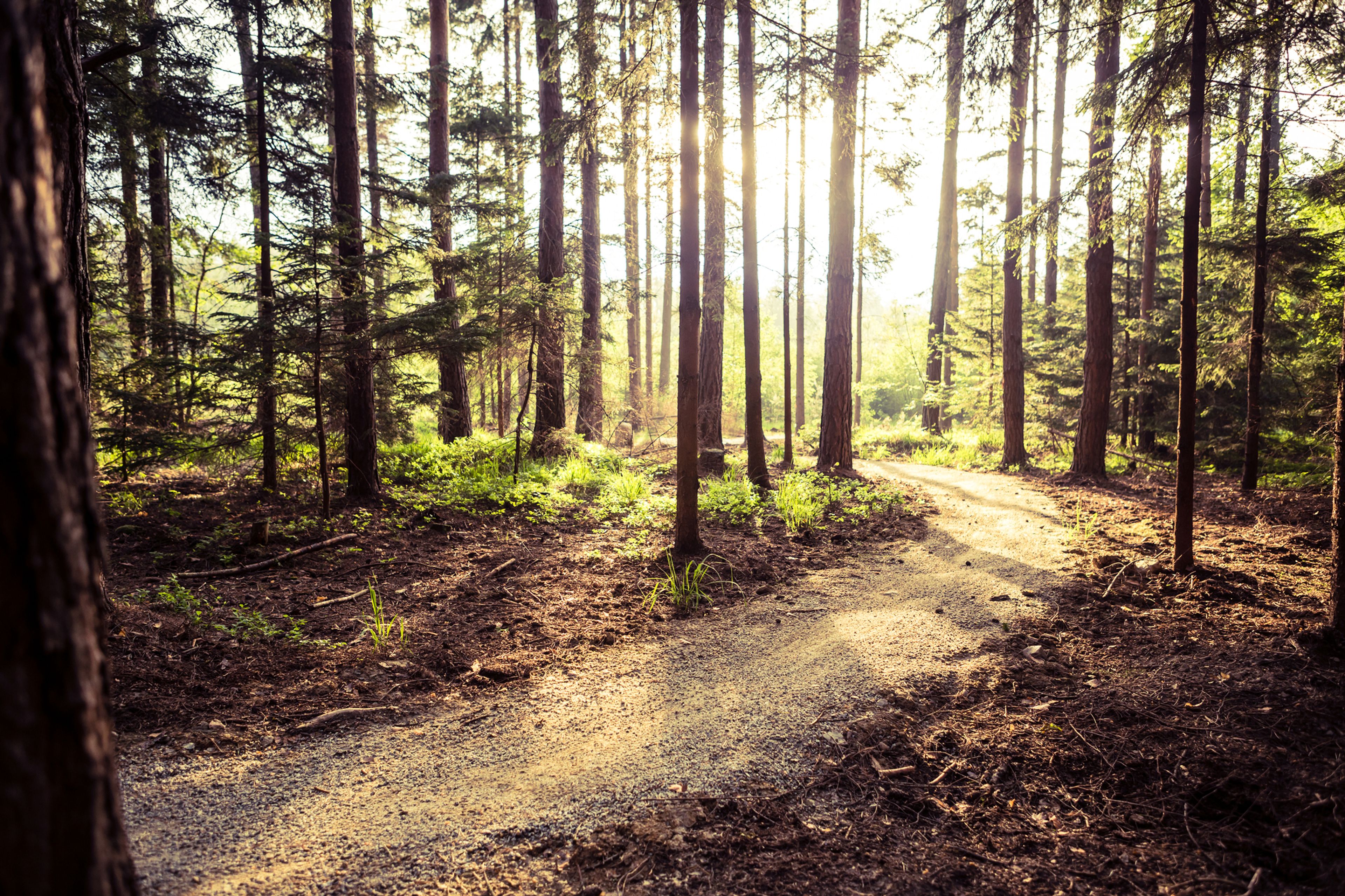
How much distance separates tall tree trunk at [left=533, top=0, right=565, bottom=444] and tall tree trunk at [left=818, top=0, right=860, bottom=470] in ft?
17.9

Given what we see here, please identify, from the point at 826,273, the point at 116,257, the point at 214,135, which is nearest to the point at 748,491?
the point at 826,273

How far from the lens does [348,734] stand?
3711 mm

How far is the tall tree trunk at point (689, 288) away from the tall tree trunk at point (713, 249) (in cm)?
243

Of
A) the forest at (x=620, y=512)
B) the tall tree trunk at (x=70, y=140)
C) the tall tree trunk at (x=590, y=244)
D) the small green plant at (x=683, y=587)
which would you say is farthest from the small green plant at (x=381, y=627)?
the tall tree trunk at (x=590, y=244)

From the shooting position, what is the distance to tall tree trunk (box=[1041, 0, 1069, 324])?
6875 mm

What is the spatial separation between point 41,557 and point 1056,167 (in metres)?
25.5

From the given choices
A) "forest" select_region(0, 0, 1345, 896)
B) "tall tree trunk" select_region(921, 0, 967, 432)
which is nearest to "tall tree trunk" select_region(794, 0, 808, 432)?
"forest" select_region(0, 0, 1345, 896)

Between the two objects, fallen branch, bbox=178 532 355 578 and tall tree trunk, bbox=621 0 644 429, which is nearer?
fallen branch, bbox=178 532 355 578

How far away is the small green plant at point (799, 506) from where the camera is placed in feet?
28.3

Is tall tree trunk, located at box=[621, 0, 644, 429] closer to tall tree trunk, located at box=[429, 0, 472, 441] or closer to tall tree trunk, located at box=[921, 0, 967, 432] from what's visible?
tall tree trunk, located at box=[429, 0, 472, 441]

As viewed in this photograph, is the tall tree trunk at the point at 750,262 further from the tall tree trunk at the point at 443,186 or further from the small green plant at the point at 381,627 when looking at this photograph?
the small green plant at the point at 381,627

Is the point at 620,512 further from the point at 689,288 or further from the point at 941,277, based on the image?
the point at 941,277

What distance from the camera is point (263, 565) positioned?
6328 mm

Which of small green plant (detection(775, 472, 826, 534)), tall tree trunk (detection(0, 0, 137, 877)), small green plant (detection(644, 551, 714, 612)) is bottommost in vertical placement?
small green plant (detection(644, 551, 714, 612))
